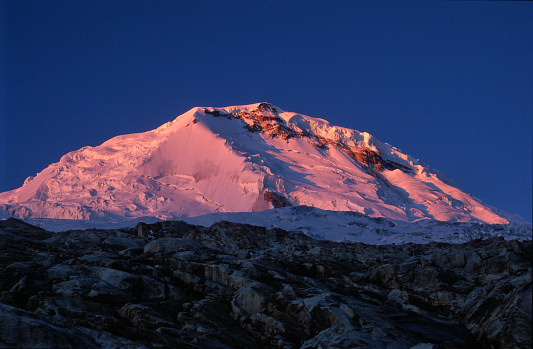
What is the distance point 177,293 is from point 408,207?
172 meters

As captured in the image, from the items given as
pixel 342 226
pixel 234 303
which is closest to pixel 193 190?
pixel 342 226

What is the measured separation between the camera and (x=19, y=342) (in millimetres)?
20984

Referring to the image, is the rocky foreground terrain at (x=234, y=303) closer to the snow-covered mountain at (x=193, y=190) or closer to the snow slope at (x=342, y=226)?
the snow slope at (x=342, y=226)

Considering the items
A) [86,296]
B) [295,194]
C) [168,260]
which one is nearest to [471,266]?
[168,260]

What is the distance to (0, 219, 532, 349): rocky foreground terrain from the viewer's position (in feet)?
74.8

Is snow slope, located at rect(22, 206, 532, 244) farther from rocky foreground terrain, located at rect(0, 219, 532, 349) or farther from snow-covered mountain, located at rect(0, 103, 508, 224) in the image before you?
rocky foreground terrain, located at rect(0, 219, 532, 349)

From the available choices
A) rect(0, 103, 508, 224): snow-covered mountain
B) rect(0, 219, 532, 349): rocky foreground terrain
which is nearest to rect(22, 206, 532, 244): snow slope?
rect(0, 103, 508, 224): snow-covered mountain

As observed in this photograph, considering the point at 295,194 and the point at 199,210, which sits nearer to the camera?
the point at 199,210

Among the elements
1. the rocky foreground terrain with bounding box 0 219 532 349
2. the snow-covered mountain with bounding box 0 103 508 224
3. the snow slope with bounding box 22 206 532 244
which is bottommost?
the rocky foreground terrain with bounding box 0 219 532 349

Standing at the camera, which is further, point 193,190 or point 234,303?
point 193,190

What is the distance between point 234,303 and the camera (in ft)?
99.2

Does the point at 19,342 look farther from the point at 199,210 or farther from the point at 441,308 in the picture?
the point at 199,210

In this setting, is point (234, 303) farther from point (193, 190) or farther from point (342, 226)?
point (193, 190)

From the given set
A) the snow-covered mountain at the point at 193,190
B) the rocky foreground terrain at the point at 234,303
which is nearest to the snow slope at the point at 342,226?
the snow-covered mountain at the point at 193,190
